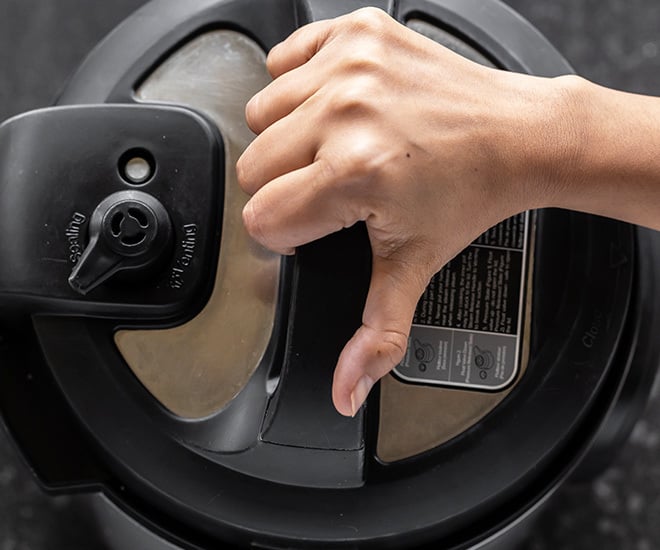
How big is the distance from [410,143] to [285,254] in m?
0.12

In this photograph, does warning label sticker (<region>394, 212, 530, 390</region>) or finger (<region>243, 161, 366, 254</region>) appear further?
warning label sticker (<region>394, 212, 530, 390</region>)

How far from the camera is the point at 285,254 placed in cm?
60

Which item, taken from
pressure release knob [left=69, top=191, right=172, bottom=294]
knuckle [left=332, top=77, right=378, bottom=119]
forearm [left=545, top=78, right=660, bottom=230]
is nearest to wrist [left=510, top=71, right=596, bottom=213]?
forearm [left=545, top=78, right=660, bottom=230]

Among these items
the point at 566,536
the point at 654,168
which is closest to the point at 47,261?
the point at 654,168

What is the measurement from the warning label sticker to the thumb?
Result: 0.29 feet

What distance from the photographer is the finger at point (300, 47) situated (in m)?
0.57

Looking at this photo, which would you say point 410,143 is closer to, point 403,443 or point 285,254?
point 285,254

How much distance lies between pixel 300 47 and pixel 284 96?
0.05 m

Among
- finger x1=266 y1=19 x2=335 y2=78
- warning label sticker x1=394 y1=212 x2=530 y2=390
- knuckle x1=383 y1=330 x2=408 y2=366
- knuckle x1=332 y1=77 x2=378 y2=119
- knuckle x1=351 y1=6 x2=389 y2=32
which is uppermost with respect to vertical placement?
knuckle x1=351 y1=6 x2=389 y2=32

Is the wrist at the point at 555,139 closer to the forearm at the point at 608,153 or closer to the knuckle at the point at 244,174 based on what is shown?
the forearm at the point at 608,153

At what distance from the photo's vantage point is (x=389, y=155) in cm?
51

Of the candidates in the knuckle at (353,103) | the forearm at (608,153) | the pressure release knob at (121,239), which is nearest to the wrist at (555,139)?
the forearm at (608,153)

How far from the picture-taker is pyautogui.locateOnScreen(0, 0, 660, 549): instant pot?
598 mm

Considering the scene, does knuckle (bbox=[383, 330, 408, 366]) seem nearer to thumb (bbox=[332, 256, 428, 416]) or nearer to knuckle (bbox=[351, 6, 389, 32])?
thumb (bbox=[332, 256, 428, 416])
